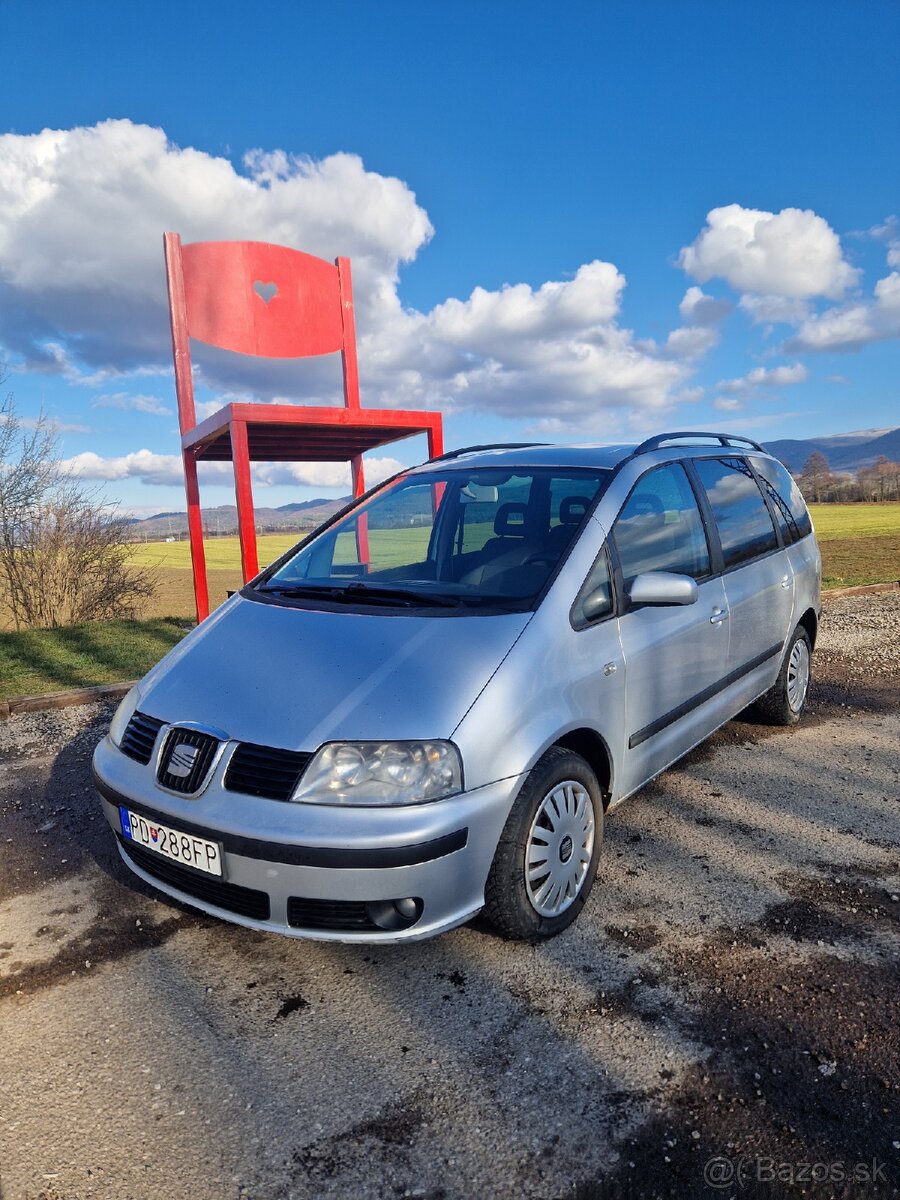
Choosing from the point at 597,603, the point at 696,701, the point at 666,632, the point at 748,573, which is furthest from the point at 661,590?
the point at 748,573

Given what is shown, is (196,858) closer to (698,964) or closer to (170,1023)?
(170,1023)

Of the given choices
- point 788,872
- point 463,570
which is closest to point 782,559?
point 788,872

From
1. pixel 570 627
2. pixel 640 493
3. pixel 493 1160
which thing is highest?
pixel 640 493

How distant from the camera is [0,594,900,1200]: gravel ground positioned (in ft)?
5.84

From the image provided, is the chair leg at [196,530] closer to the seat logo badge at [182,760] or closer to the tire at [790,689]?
the tire at [790,689]

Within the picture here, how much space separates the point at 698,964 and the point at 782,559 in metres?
2.73

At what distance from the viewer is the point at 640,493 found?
3332mm

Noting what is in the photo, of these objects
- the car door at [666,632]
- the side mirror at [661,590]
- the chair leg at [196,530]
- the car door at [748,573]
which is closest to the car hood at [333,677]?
the side mirror at [661,590]

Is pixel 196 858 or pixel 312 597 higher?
pixel 312 597

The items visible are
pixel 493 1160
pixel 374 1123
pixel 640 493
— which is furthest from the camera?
pixel 640 493

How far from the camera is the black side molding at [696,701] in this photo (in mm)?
3102

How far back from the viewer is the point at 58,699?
6.18m

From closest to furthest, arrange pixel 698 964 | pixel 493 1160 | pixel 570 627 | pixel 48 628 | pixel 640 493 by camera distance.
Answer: pixel 493 1160 < pixel 698 964 < pixel 570 627 < pixel 640 493 < pixel 48 628

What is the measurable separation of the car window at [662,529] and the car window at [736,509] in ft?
0.76
